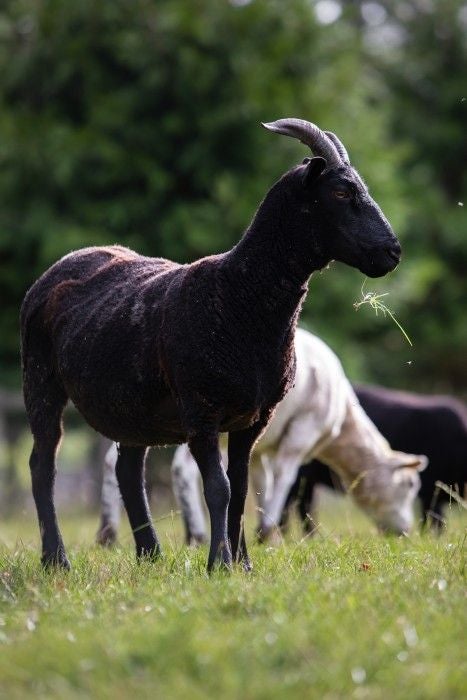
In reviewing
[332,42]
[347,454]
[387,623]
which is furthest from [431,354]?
[387,623]

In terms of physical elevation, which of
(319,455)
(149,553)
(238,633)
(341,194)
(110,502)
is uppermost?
(341,194)

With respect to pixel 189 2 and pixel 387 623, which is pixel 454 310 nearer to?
pixel 189 2

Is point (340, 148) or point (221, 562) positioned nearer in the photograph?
point (221, 562)

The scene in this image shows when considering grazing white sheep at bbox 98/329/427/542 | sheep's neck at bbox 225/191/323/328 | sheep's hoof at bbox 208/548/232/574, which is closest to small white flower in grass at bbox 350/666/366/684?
sheep's hoof at bbox 208/548/232/574

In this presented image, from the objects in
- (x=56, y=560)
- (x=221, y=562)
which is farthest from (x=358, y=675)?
(x=56, y=560)

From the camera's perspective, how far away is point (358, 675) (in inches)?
156

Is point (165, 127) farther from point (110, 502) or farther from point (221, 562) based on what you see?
point (221, 562)

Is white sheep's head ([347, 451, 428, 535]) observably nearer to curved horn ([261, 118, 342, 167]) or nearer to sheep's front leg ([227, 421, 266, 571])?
sheep's front leg ([227, 421, 266, 571])

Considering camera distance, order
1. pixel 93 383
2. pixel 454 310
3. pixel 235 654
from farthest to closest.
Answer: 1. pixel 454 310
2. pixel 93 383
3. pixel 235 654

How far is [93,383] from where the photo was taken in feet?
21.3

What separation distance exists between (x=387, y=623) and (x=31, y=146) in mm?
11949

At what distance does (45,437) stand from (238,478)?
4.08 ft

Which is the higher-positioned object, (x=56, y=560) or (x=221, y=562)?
(x=221, y=562)

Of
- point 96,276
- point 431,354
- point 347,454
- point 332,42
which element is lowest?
point 431,354
